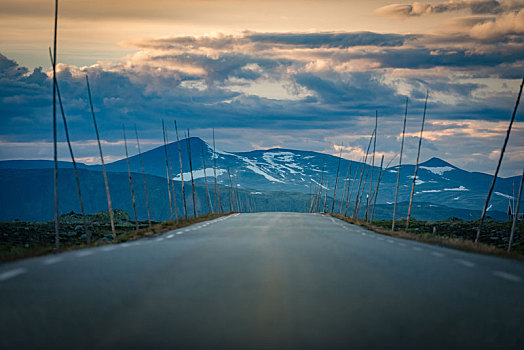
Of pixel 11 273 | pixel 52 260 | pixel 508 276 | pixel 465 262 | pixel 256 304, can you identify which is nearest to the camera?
pixel 256 304

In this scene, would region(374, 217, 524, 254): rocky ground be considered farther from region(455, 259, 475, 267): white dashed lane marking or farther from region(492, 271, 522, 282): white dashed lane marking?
region(492, 271, 522, 282): white dashed lane marking

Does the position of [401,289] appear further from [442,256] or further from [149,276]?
[442,256]

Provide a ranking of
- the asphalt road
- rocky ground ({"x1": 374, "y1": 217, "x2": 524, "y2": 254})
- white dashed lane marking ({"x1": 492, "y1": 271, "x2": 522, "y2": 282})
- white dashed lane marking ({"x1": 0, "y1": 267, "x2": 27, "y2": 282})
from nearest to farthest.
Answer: the asphalt road
white dashed lane marking ({"x1": 0, "y1": 267, "x2": 27, "y2": 282})
white dashed lane marking ({"x1": 492, "y1": 271, "x2": 522, "y2": 282})
rocky ground ({"x1": 374, "y1": 217, "x2": 524, "y2": 254})

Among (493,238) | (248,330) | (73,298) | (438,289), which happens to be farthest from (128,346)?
(493,238)

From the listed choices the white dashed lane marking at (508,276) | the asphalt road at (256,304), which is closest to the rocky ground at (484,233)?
the white dashed lane marking at (508,276)

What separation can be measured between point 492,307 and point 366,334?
7.88 ft

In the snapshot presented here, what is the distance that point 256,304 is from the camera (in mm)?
8023

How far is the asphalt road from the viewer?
6.18 meters

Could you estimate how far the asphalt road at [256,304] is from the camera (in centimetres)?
618

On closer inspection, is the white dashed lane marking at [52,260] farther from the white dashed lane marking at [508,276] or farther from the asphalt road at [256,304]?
the white dashed lane marking at [508,276]

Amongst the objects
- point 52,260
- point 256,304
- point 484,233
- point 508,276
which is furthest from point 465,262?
point 484,233

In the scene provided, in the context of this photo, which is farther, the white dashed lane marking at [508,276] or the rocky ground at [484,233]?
the rocky ground at [484,233]

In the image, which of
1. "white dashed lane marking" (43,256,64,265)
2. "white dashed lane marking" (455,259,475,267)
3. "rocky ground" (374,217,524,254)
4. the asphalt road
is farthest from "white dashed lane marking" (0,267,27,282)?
"rocky ground" (374,217,524,254)

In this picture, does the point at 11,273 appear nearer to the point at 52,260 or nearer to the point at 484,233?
the point at 52,260
